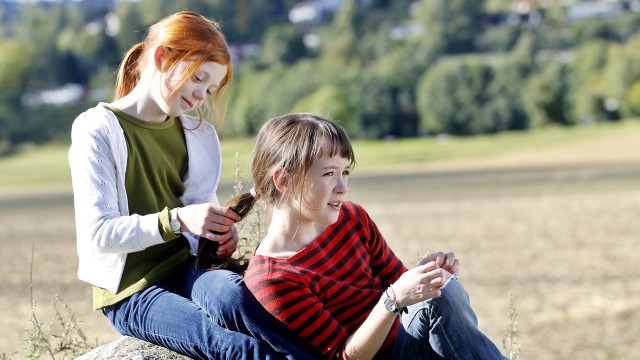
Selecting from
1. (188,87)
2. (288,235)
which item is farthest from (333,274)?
(188,87)

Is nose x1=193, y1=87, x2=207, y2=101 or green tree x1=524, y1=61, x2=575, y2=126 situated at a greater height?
nose x1=193, y1=87, x2=207, y2=101

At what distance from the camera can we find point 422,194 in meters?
38.5

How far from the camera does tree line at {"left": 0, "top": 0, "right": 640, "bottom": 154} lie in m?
103

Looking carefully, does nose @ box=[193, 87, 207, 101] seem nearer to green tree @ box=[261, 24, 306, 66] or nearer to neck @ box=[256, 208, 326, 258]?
neck @ box=[256, 208, 326, 258]

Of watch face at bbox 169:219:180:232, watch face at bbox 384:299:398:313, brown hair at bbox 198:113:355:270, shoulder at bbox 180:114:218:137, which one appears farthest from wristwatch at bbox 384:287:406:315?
shoulder at bbox 180:114:218:137

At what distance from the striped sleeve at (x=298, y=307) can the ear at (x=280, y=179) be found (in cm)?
29

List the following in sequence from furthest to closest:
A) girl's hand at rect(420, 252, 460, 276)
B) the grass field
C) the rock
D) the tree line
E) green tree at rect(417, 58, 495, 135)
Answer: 1. green tree at rect(417, 58, 495, 135)
2. the tree line
3. the grass field
4. the rock
5. girl's hand at rect(420, 252, 460, 276)

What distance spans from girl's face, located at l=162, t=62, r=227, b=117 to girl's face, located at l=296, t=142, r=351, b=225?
0.70m

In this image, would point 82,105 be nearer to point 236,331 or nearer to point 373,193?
point 373,193

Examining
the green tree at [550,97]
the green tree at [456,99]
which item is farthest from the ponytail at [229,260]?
the green tree at [456,99]

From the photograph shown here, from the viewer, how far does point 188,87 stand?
4.01 meters

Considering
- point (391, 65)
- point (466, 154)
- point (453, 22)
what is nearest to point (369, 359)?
point (466, 154)

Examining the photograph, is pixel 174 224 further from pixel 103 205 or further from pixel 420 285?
pixel 420 285

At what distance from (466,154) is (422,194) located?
33856mm
